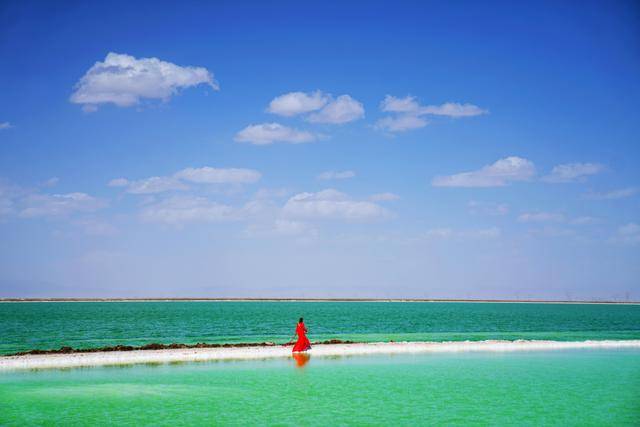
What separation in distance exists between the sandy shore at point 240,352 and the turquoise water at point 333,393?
232cm

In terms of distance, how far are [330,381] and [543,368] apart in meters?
13.6

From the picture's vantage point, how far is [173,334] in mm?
64875

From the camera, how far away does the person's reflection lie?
3525 centimetres

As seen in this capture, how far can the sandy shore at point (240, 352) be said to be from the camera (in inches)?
1396

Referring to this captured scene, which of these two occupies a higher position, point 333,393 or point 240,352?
point 240,352

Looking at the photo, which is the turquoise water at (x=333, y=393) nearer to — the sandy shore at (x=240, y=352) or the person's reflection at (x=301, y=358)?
the person's reflection at (x=301, y=358)

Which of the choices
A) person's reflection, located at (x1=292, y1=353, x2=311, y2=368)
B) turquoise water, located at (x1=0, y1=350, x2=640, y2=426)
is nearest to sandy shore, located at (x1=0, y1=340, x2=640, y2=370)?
person's reflection, located at (x1=292, y1=353, x2=311, y2=368)

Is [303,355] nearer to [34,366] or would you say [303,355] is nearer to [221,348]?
[221,348]

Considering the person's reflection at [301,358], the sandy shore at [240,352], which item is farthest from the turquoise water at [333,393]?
the sandy shore at [240,352]

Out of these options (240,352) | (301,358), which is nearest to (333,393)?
(301,358)

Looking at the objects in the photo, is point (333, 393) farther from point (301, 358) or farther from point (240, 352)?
point (240, 352)

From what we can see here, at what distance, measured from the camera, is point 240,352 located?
3981 cm

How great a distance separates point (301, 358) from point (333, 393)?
38.5 feet

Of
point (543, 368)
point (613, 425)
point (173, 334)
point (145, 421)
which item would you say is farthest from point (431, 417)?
point (173, 334)
